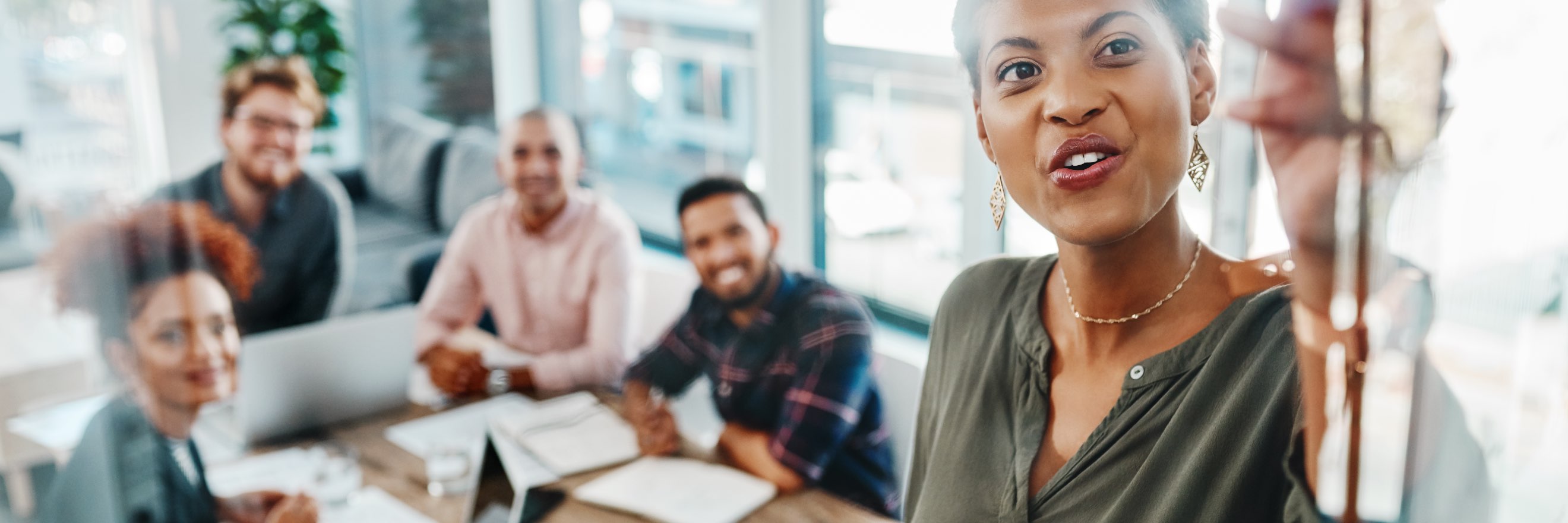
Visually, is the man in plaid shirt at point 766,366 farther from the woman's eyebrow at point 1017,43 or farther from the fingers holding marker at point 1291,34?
the fingers holding marker at point 1291,34

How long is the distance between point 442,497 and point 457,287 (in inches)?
37.1

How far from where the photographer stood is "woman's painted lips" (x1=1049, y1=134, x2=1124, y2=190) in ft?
1.54

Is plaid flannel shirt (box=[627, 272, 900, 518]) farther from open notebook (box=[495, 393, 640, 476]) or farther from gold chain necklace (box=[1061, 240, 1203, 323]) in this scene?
gold chain necklace (box=[1061, 240, 1203, 323])

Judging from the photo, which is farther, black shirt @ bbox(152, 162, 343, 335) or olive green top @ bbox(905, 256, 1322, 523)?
black shirt @ bbox(152, 162, 343, 335)

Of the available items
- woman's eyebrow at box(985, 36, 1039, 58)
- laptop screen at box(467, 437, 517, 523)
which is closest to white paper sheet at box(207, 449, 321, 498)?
laptop screen at box(467, 437, 517, 523)

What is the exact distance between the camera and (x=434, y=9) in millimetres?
3115

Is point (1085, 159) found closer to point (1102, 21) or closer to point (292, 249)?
point (1102, 21)

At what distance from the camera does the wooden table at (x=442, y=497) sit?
125cm

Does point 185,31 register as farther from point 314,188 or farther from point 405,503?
point 405,503

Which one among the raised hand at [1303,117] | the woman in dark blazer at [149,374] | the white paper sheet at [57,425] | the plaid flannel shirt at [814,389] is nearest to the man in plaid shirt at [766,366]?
the plaid flannel shirt at [814,389]

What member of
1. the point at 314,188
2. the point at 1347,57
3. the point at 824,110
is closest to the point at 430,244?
the point at 314,188

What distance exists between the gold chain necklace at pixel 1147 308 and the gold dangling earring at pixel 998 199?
0.05 metres

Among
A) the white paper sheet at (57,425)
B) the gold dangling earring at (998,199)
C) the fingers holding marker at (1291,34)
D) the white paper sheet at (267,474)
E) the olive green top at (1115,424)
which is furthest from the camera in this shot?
the white paper sheet at (267,474)

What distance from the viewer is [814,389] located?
1.54m
